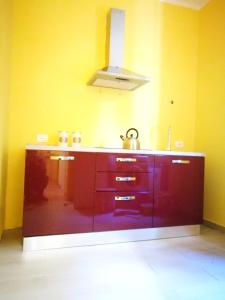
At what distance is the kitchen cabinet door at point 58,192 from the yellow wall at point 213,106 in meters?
1.47

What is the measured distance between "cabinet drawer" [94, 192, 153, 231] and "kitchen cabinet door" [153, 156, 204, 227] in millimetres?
105

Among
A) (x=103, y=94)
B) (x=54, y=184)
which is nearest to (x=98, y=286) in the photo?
(x=54, y=184)

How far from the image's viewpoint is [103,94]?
2.63 meters

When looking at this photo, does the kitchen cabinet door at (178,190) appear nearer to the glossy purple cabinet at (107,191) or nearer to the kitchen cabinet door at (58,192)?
the glossy purple cabinet at (107,191)

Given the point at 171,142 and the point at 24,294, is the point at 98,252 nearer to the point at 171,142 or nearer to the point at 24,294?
the point at 24,294

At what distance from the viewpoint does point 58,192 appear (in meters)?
1.90

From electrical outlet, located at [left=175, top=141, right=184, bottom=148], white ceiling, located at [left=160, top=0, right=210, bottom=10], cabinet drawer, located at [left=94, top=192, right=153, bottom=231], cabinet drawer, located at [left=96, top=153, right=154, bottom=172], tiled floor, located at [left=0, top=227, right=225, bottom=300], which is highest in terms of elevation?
white ceiling, located at [left=160, top=0, right=210, bottom=10]

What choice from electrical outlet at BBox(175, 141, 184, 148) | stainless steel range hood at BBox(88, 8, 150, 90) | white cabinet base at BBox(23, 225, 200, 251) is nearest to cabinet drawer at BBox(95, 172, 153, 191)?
white cabinet base at BBox(23, 225, 200, 251)

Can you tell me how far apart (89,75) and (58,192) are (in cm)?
136

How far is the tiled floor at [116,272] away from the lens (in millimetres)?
1285

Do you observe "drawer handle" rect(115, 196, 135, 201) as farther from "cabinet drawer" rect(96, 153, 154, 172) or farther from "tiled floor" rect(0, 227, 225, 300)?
"tiled floor" rect(0, 227, 225, 300)

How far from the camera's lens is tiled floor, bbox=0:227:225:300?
50.6 inches

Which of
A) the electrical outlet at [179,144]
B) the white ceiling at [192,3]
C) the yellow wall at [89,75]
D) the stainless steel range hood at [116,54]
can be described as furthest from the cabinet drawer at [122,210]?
the white ceiling at [192,3]

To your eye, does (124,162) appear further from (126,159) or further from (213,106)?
(213,106)
